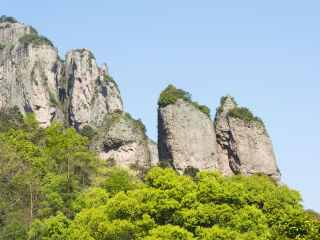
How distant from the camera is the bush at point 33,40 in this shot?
134m

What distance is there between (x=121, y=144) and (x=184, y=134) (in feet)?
37.7

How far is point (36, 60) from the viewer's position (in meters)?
134

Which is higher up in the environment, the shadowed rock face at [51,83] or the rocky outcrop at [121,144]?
the shadowed rock face at [51,83]

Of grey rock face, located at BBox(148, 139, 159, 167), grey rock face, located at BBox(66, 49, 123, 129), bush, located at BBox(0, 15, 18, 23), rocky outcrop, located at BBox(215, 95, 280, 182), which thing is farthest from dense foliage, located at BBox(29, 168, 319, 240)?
bush, located at BBox(0, 15, 18, 23)

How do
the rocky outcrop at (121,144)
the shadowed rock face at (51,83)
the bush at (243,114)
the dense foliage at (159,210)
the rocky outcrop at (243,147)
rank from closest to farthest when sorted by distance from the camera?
1. the dense foliage at (159,210)
2. the rocky outcrop at (243,147)
3. the rocky outcrop at (121,144)
4. the bush at (243,114)
5. the shadowed rock face at (51,83)

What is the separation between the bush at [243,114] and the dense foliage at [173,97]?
14.3 ft

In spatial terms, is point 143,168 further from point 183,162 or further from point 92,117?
point 92,117

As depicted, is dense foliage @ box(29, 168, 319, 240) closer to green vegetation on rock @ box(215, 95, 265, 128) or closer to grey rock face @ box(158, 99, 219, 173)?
grey rock face @ box(158, 99, 219, 173)

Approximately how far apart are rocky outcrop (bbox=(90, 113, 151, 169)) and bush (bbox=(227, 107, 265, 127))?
1672 centimetres

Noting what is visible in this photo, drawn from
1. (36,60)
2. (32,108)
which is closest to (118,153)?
(32,108)

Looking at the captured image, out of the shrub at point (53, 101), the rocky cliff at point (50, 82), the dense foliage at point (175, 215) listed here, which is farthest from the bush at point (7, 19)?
the dense foliage at point (175, 215)

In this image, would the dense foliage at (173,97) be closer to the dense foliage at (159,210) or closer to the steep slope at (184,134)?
the steep slope at (184,134)

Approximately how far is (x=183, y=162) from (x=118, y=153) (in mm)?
12076

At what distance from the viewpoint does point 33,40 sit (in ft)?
442
